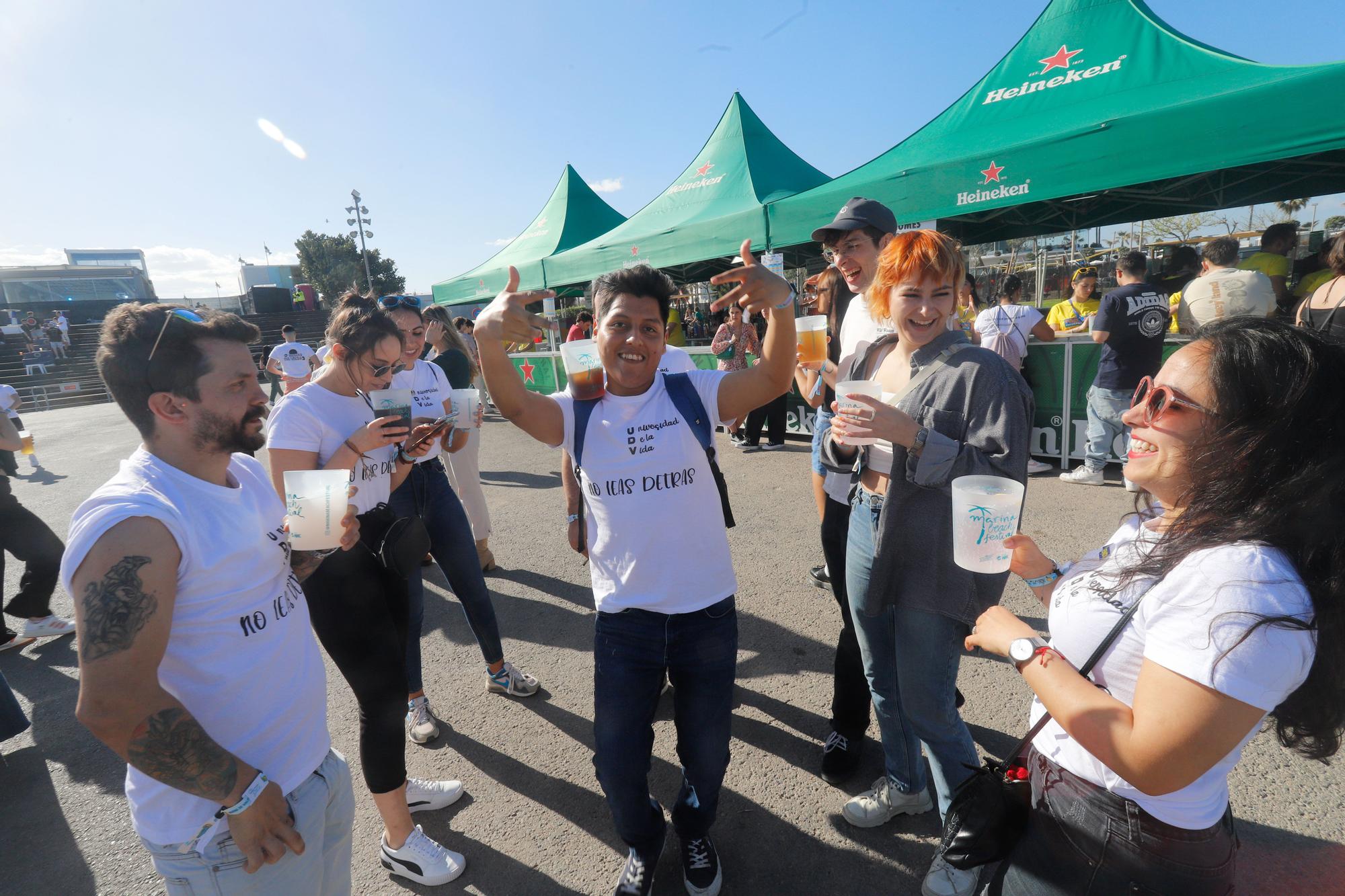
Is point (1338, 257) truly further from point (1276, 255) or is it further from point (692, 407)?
point (692, 407)

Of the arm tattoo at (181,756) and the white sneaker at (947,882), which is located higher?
the arm tattoo at (181,756)

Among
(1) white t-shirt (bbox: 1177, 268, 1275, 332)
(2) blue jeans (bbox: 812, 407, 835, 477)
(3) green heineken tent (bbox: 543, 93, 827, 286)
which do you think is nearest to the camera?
(2) blue jeans (bbox: 812, 407, 835, 477)

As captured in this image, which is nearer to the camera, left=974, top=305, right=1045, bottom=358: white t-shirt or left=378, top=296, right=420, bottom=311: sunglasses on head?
left=378, top=296, right=420, bottom=311: sunglasses on head

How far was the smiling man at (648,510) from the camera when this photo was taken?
186 centimetres

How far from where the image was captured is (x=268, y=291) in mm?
35156

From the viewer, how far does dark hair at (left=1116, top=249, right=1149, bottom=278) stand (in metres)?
5.20

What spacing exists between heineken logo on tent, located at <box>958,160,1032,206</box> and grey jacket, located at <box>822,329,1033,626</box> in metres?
5.18

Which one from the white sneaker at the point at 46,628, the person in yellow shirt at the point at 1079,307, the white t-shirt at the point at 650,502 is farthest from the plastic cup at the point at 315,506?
the person in yellow shirt at the point at 1079,307

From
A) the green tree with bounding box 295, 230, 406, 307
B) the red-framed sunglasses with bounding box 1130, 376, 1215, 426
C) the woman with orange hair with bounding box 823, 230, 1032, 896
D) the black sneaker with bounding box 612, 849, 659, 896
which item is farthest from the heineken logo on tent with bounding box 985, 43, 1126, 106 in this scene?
the green tree with bounding box 295, 230, 406, 307

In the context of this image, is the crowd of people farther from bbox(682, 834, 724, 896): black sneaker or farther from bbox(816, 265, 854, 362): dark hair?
bbox(816, 265, 854, 362): dark hair

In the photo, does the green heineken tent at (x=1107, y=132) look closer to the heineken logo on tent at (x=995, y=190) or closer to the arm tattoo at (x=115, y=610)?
the heineken logo on tent at (x=995, y=190)

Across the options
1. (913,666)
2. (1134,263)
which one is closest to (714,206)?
(1134,263)

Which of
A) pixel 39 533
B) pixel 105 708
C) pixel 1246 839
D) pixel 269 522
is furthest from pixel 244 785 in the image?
pixel 39 533

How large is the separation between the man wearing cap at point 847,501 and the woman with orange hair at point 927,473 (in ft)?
1.26
